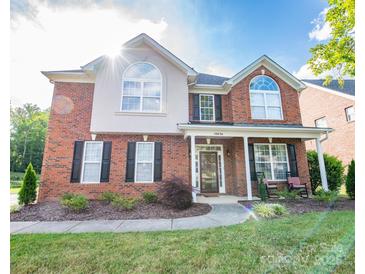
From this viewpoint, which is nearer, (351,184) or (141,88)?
(351,184)

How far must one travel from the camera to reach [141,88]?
30.0ft

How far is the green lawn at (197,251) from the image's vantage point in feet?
9.22

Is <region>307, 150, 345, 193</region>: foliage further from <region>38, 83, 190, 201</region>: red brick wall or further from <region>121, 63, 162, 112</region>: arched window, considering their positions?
<region>121, 63, 162, 112</region>: arched window

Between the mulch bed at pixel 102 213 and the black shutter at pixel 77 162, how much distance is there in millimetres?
1351

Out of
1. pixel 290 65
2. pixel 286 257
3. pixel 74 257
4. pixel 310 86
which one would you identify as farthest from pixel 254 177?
pixel 310 86

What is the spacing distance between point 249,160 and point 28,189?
10.3m

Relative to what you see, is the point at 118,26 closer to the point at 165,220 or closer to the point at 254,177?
the point at 165,220

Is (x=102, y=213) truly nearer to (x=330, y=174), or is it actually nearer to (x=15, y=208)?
(x=15, y=208)

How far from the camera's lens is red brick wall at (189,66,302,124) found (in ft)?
32.6

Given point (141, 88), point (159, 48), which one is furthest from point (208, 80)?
point (141, 88)

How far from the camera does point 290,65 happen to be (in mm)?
11312

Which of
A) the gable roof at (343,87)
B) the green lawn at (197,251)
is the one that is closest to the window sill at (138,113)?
the green lawn at (197,251)

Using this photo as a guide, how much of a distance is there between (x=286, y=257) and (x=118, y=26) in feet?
26.8

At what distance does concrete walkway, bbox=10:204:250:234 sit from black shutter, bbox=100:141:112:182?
2939mm
